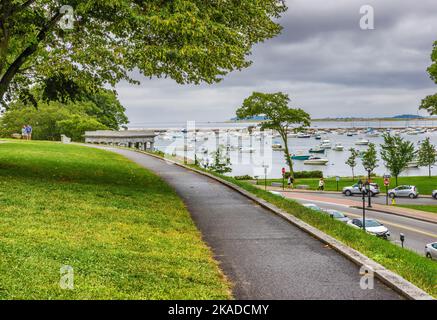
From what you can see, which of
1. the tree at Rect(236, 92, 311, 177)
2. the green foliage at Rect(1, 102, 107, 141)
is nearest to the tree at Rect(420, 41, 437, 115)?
the tree at Rect(236, 92, 311, 177)

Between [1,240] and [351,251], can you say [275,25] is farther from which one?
[1,240]

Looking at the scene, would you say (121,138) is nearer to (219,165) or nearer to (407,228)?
(219,165)

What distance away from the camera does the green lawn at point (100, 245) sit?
5946 millimetres

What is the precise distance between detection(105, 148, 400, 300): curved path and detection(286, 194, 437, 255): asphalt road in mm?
13324

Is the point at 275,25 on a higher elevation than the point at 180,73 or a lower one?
higher

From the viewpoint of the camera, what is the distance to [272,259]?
321 inches

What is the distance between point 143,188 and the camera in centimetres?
1675

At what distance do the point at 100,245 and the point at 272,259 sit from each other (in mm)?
3231

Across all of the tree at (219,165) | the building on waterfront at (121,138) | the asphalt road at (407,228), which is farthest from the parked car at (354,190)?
the building on waterfront at (121,138)

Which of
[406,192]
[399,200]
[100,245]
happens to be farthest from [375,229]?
[406,192]

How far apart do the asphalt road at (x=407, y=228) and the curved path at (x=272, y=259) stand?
13.3m

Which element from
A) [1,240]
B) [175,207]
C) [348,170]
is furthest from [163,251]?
[348,170]

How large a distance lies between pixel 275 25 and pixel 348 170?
78.4 meters
